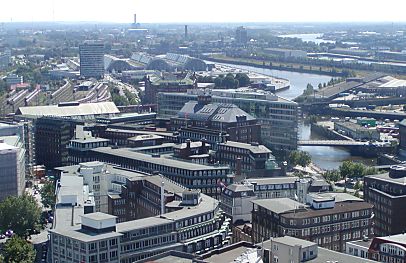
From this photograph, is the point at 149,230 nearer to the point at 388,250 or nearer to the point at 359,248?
the point at 359,248

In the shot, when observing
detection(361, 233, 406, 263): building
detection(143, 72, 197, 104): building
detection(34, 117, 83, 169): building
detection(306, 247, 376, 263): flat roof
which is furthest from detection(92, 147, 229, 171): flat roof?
detection(143, 72, 197, 104): building

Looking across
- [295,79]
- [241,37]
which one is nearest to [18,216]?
[295,79]

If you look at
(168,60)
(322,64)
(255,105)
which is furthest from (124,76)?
(255,105)

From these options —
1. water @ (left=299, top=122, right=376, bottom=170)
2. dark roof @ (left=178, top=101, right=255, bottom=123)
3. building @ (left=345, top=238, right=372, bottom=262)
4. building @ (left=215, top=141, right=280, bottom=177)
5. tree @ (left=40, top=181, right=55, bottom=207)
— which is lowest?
water @ (left=299, top=122, right=376, bottom=170)

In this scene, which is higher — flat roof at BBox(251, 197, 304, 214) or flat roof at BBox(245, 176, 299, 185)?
flat roof at BBox(251, 197, 304, 214)

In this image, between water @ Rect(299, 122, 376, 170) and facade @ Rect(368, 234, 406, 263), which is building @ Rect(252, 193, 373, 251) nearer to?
facade @ Rect(368, 234, 406, 263)

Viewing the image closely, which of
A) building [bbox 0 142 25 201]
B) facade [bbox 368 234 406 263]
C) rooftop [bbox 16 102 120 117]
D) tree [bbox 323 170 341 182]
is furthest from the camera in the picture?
rooftop [bbox 16 102 120 117]
